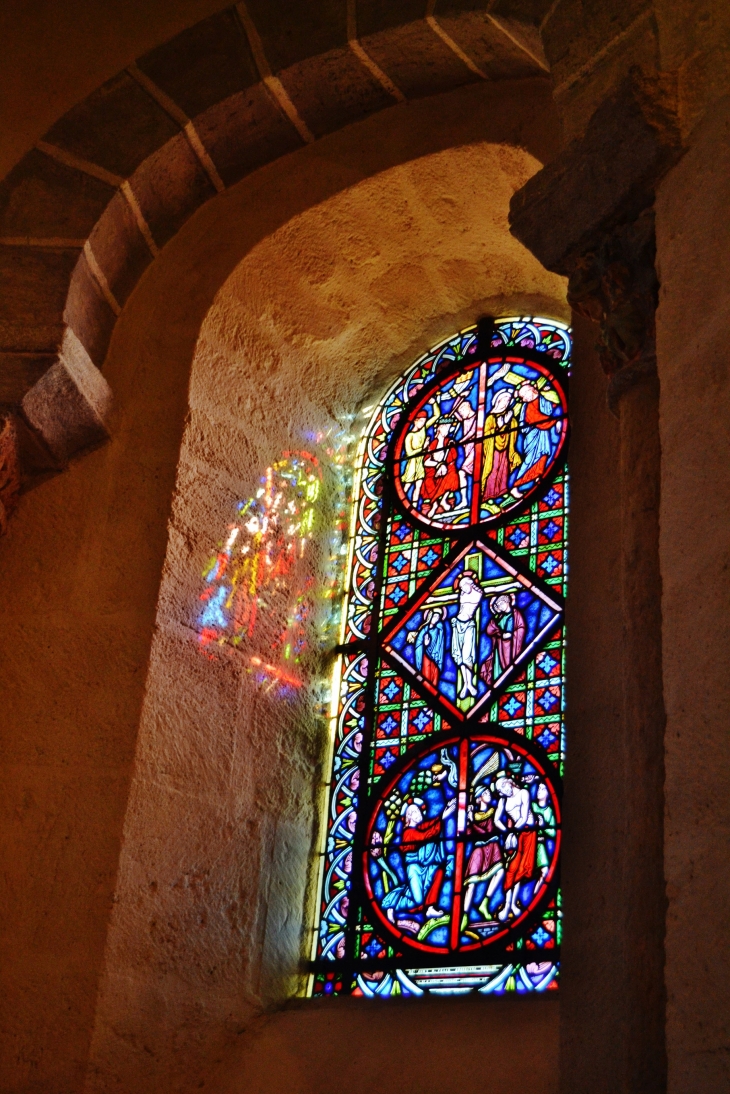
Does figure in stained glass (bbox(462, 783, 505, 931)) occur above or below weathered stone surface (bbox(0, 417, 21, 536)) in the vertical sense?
below

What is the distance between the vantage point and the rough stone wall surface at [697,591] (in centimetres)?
200

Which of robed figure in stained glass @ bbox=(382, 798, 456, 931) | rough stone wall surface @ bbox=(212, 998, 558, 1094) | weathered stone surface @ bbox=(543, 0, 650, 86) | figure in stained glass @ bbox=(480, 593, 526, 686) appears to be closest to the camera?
weathered stone surface @ bbox=(543, 0, 650, 86)

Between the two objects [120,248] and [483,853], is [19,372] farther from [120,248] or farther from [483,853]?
[483,853]

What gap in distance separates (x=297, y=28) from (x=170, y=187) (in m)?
0.74

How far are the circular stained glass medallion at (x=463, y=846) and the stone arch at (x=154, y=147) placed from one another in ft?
5.42

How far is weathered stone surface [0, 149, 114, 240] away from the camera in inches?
188

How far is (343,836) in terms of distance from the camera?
4.29 metres

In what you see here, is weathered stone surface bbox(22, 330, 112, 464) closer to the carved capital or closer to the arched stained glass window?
the arched stained glass window

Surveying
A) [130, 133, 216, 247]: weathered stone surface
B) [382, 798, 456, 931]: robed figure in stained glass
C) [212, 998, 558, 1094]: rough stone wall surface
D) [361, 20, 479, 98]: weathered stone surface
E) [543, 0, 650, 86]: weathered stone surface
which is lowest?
[212, 998, 558, 1094]: rough stone wall surface

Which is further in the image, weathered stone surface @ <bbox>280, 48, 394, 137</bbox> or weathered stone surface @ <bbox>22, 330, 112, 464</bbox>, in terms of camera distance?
weathered stone surface @ <bbox>280, 48, 394, 137</bbox>

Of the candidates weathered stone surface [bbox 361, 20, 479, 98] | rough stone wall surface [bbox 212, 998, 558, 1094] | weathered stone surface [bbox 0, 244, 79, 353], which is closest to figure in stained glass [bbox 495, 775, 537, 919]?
rough stone wall surface [bbox 212, 998, 558, 1094]

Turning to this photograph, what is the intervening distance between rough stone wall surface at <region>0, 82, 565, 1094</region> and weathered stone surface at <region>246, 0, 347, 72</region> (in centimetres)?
32

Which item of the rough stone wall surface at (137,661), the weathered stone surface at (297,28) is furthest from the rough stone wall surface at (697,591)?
the weathered stone surface at (297,28)

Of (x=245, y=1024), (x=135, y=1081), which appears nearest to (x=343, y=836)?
(x=245, y=1024)
